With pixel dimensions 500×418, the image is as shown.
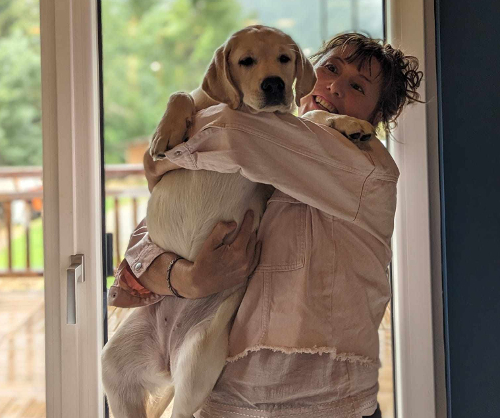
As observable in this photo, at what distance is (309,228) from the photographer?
3.78 ft

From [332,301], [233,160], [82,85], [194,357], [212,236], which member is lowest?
[194,357]

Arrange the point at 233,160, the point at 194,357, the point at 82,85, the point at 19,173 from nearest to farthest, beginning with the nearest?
the point at 233,160, the point at 194,357, the point at 82,85, the point at 19,173

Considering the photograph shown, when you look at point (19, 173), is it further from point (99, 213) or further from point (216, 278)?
point (216, 278)

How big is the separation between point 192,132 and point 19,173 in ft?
3.12

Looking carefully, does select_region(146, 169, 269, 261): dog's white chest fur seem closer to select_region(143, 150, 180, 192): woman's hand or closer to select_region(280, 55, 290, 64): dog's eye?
select_region(143, 150, 180, 192): woman's hand

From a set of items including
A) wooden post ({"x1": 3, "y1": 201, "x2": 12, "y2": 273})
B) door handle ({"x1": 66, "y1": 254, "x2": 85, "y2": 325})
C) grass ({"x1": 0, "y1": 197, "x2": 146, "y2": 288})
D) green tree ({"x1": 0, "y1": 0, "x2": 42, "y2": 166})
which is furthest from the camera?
wooden post ({"x1": 3, "y1": 201, "x2": 12, "y2": 273})

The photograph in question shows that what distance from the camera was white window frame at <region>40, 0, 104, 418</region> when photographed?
5.49 feet

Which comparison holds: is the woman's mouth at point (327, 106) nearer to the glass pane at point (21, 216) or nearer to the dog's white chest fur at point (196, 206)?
the dog's white chest fur at point (196, 206)

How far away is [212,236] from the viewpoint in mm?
1205

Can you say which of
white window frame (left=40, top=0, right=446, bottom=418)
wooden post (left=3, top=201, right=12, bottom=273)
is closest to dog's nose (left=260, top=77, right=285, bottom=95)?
white window frame (left=40, top=0, right=446, bottom=418)

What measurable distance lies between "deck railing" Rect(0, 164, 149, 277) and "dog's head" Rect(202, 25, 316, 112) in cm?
74

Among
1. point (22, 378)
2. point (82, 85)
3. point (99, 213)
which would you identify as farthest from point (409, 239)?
point (22, 378)

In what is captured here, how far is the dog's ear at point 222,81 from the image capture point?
1.18m

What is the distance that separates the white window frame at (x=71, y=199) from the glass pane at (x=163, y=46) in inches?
3.3
